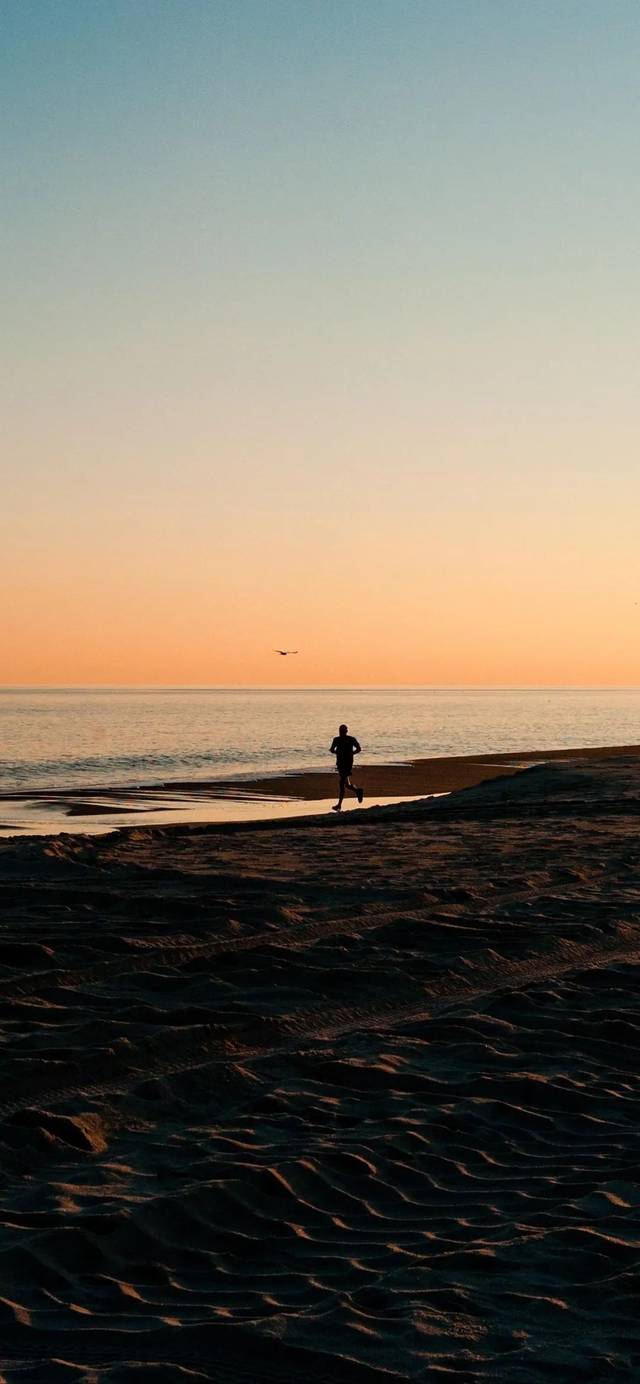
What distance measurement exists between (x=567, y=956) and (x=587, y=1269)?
5006mm

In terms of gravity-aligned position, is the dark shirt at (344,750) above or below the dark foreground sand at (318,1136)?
above

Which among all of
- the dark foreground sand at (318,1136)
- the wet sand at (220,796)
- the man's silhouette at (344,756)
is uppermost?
the man's silhouette at (344,756)

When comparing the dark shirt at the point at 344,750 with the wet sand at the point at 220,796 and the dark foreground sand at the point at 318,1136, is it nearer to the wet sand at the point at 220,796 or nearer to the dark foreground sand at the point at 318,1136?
the wet sand at the point at 220,796

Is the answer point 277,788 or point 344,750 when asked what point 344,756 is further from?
point 277,788

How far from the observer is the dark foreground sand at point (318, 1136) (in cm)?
382

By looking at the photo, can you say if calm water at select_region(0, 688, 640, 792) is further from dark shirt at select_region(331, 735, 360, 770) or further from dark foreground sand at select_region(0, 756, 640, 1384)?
dark foreground sand at select_region(0, 756, 640, 1384)

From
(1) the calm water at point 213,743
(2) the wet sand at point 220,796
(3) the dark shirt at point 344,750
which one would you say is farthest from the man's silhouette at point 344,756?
(1) the calm water at point 213,743

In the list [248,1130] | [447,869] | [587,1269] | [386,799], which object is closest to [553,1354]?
[587,1269]

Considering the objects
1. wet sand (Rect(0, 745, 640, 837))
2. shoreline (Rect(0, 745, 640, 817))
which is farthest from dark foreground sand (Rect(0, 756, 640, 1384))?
shoreline (Rect(0, 745, 640, 817))

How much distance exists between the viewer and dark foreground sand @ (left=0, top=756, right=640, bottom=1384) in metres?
3.82

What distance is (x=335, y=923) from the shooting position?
10070 millimetres

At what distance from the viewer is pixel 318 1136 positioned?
557 cm

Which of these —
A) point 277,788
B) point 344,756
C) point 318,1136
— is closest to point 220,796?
point 277,788

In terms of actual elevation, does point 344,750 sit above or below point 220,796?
above
